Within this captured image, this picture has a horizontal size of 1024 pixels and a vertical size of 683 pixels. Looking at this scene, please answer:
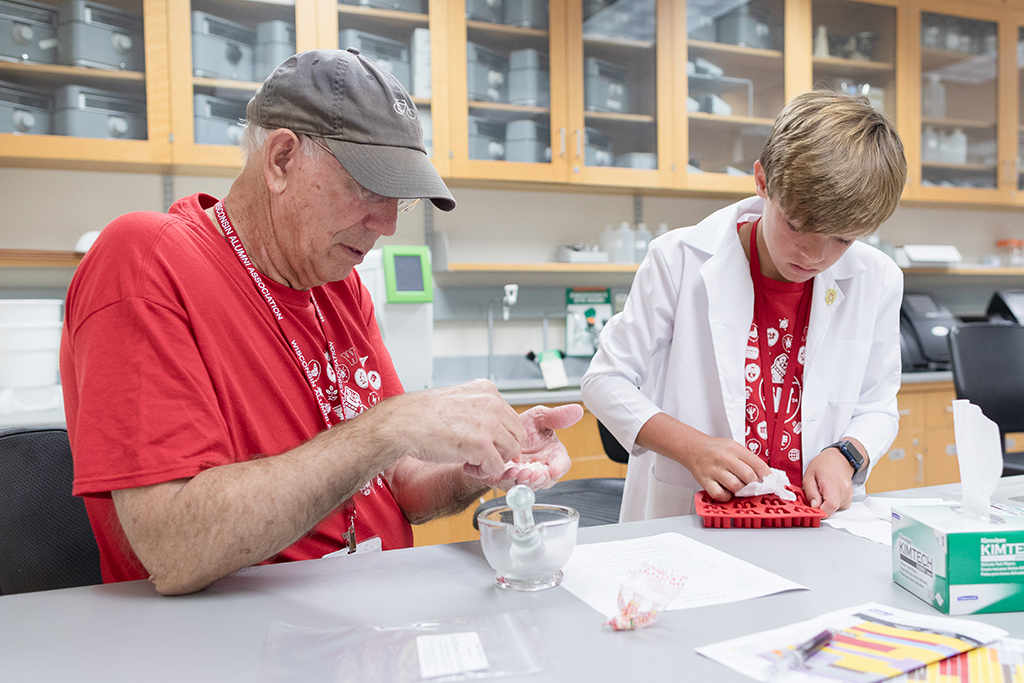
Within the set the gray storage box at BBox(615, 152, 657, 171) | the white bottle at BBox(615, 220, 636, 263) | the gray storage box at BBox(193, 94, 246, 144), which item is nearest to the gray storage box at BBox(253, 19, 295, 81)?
the gray storage box at BBox(193, 94, 246, 144)

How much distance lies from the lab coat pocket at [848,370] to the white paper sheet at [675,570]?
1.93 feet

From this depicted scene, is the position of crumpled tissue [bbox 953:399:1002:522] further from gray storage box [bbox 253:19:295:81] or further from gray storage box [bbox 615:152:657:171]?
gray storage box [bbox 253:19:295:81]

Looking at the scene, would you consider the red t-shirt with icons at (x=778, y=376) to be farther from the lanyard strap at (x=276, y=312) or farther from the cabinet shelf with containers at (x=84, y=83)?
the cabinet shelf with containers at (x=84, y=83)

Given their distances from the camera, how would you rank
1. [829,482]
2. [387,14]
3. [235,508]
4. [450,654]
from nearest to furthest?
[450,654], [235,508], [829,482], [387,14]

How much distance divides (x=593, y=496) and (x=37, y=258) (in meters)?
2.08

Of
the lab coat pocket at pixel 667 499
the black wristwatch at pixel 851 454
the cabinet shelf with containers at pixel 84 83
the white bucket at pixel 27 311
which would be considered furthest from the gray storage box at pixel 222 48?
the black wristwatch at pixel 851 454

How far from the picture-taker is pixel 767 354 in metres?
1.38

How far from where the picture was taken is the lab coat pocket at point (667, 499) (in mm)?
1340

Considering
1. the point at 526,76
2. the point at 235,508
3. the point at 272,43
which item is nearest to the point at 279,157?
the point at 235,508

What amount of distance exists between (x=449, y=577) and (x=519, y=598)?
0.34 feet

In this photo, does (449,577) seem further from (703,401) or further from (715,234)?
(715,234)

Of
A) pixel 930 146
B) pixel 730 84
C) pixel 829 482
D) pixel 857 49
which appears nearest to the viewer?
pixel 829 482

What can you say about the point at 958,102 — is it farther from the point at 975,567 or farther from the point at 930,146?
the point at 975,567

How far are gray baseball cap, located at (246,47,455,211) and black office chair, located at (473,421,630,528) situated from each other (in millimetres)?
956
